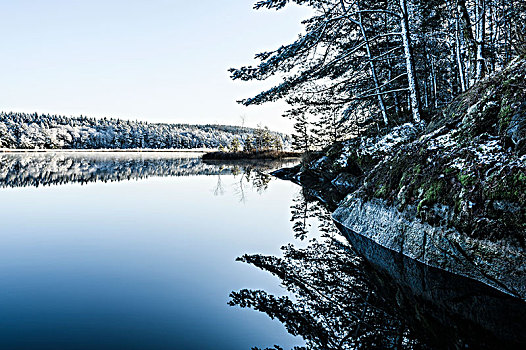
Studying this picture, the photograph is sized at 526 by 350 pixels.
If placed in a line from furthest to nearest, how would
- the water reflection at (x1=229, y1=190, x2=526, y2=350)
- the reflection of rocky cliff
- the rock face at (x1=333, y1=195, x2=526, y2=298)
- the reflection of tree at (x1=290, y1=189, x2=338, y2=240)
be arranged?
the reflection of rocky cliff → the reflection of tree at (x1=290, y1=189, x2=338, y2=240) → the rock face at (x1=333, y1=195, x2=526, y2=298) → the water reflection at (x1=229, y1=190, x2=526, y2=350)

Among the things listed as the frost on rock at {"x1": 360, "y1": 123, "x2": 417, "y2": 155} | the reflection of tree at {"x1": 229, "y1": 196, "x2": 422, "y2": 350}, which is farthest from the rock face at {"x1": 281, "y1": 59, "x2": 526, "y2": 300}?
the frost on rock at {"x1": 360, "y1": 123, "x2": 417, "y2": 155}

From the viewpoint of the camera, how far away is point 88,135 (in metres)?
130

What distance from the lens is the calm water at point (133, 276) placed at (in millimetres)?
2869

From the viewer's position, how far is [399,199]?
5.73 m

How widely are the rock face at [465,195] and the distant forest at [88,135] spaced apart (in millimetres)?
101796

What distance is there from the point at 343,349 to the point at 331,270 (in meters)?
1.83

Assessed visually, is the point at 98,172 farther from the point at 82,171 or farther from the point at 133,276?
the point at 133,276

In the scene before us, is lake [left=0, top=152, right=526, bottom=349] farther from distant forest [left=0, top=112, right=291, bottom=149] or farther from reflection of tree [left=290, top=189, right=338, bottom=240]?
distant forest [left=0, top=112, right=291, bottom=149]

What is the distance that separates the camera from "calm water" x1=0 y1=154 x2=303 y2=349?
287 cm

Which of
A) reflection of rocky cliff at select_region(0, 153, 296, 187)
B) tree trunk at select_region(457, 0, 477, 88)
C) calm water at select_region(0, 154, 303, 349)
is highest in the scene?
tree trunk at select_region(457, 0, 477, 88)

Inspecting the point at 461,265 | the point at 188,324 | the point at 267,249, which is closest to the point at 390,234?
the point at 461,265

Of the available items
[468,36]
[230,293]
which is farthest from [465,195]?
[468,36]

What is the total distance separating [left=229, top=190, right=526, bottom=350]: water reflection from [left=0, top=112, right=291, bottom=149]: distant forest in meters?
104

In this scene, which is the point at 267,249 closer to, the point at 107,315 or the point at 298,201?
the point at 107,315
